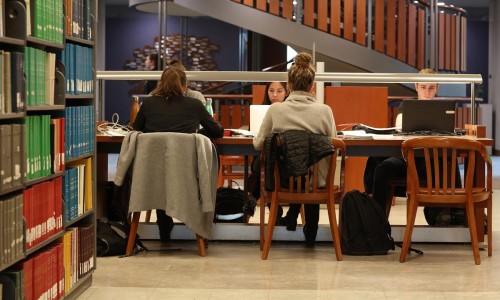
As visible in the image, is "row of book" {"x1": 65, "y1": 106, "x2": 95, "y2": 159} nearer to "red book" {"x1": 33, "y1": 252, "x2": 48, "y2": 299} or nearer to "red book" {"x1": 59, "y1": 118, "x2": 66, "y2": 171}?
"red book" {"x1": 59, "y1": 118, "x2": 66, "y2": 171}

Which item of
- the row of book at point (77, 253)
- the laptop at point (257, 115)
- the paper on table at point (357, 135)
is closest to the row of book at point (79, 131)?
the row of book at point (77, 253)

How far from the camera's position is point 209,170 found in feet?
16.9

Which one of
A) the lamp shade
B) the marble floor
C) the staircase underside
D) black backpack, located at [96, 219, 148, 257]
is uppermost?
the lamp shade

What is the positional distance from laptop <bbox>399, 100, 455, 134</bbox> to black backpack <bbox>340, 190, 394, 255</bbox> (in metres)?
0.69

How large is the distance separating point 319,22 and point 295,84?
5.99m

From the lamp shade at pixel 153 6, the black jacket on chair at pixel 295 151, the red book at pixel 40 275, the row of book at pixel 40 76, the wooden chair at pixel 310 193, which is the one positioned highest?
the lamp shade at pixel 153 6

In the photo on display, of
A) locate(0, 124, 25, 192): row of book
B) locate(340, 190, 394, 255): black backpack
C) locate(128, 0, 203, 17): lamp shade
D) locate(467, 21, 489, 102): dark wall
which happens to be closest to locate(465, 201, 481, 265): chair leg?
locate(340, 190, 394, 255): black backpack

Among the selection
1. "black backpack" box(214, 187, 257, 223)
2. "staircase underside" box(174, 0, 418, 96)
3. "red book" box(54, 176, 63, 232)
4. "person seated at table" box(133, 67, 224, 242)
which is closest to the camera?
"red book" box(54, 176, 63, 232)

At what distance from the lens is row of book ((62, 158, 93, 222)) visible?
12.9 ft

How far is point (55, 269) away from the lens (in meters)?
3.67

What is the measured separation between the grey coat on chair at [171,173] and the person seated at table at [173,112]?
7.6 inches

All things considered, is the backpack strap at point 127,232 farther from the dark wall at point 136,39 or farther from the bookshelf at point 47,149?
the dark wall at point 136,39

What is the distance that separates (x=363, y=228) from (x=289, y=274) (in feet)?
2.53

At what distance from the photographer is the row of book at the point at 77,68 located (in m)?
3.94
